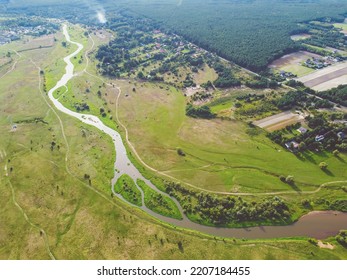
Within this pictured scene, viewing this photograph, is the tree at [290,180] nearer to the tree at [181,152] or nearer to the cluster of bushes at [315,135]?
the cluster of bushes at [315,135]

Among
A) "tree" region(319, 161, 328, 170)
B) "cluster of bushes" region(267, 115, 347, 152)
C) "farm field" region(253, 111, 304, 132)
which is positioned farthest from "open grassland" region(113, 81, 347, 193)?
"farm field" region(253, 111, 304, 132)

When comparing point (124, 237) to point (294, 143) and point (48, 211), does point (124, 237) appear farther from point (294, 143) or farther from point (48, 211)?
point (294, 143)

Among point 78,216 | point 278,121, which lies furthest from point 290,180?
point 78,216

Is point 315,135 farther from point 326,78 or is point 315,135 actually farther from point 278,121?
point 326,78

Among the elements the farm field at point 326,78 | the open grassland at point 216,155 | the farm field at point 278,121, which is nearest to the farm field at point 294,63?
the farm field at point 326,78

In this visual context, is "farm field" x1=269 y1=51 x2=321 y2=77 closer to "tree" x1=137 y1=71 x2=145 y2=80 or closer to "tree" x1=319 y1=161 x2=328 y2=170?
"tree" x1=137 y1=71 x2=145 y2=80

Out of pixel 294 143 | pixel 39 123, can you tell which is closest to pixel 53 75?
pixel 39 123
